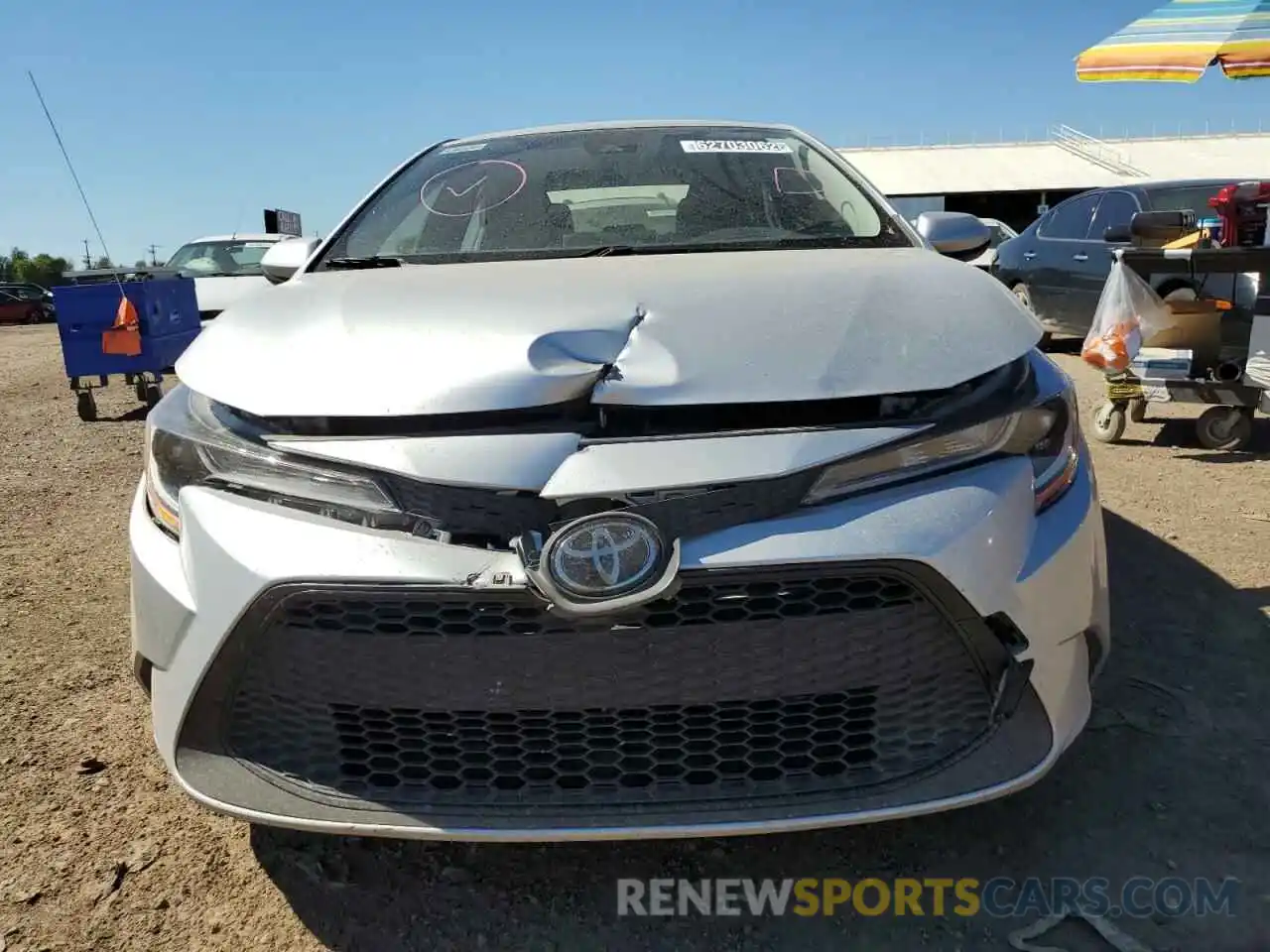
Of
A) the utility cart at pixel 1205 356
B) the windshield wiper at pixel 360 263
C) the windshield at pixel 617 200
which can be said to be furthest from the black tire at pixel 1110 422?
the windshield wiper at pixel 360 263

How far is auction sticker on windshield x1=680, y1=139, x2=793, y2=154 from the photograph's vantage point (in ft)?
9.82

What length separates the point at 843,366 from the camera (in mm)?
1599

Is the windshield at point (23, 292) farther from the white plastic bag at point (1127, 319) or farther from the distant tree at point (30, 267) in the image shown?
the white plastic bag at point (1127, 319)

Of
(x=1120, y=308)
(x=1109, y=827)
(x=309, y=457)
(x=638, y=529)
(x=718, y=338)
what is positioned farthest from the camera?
(x=1120, y=308)

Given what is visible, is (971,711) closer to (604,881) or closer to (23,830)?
(604,881)

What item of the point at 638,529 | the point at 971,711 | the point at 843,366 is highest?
the point at 843,366

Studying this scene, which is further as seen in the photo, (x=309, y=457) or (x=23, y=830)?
(x=23, y=830)

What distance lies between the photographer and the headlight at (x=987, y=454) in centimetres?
152

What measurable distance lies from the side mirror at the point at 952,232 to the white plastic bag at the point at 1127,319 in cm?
262

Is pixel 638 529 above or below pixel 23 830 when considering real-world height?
above

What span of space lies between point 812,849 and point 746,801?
0.46 meters

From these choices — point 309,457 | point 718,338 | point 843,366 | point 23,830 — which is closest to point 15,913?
point 23,830

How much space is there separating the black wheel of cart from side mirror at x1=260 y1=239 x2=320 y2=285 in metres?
4.56

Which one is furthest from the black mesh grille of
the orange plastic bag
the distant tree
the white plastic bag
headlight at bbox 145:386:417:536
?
the distant tree
